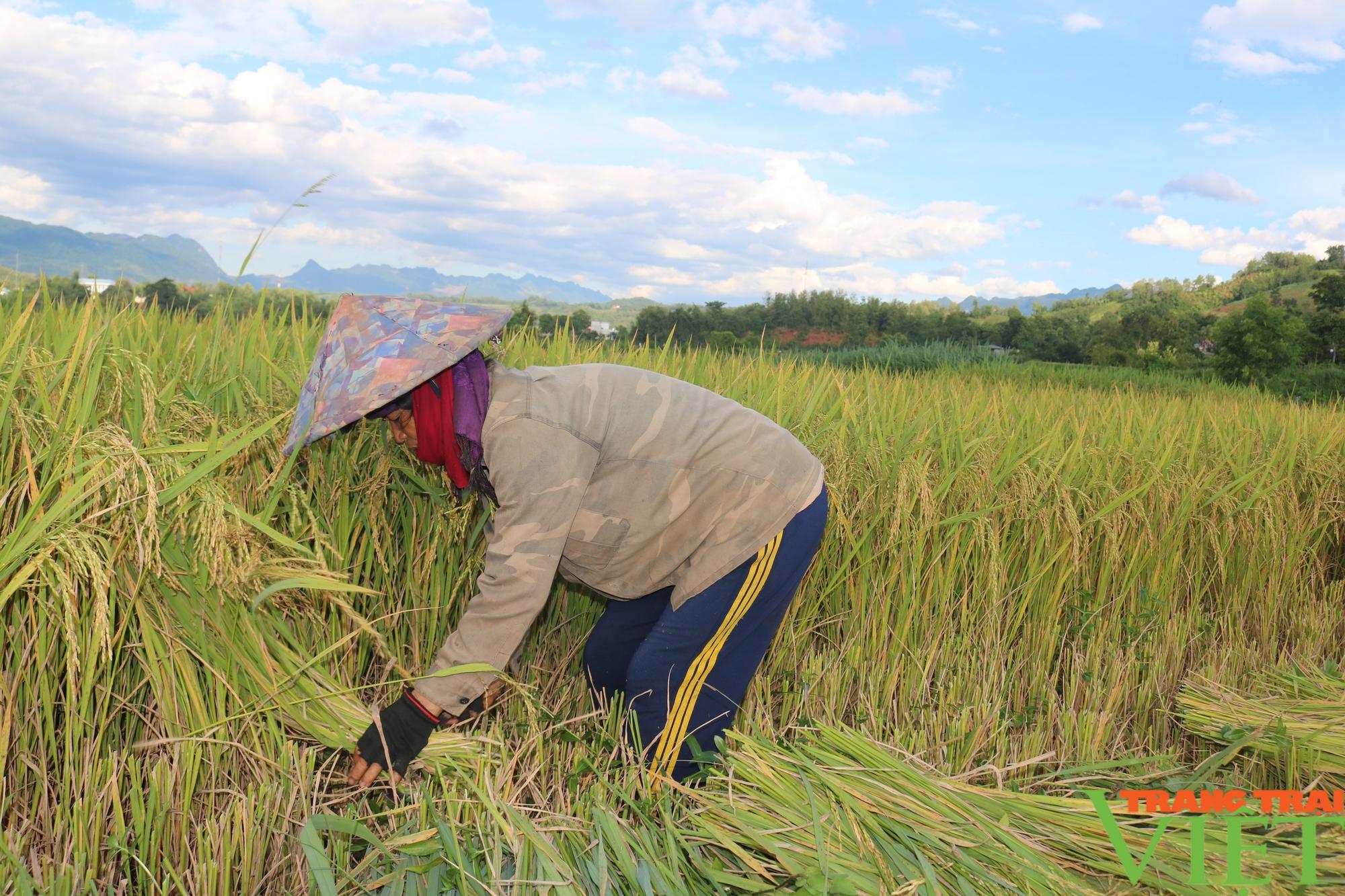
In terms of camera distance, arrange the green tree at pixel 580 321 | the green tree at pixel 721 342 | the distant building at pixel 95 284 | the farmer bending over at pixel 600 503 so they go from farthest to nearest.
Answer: the green tree at pixel 721 342 < the green tree at pixel 580 321 < the distant building at pixel 95 284 < the farmer bending over at pixel 600 503

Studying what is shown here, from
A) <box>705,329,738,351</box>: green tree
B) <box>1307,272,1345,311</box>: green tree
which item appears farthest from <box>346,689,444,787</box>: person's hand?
<box>1307,272,1345,311</box>: green tree

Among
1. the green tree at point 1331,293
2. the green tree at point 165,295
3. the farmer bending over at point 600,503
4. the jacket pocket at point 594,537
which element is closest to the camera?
the farmer bending over at point 600,503

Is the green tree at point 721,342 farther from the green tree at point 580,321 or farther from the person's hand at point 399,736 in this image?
the person's hand at point 399,736

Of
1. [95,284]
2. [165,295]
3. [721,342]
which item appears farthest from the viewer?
[721,342]

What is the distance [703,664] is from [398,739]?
679 mm

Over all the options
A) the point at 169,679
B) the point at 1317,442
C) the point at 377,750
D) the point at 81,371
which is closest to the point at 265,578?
the point at 169,679

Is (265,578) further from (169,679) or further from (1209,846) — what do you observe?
(1209,846)

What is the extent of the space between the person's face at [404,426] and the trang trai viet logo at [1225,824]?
1552mm

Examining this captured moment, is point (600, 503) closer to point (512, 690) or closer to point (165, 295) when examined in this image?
point (512, 690)

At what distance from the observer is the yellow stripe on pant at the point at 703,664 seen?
6.22 ft

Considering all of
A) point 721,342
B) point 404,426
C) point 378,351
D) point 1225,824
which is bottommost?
point 1225,824

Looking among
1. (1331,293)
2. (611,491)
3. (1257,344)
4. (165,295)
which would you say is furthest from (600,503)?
(1331,293)

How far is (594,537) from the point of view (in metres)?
1.82

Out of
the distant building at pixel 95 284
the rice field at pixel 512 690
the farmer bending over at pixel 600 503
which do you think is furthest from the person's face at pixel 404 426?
the distant building at pixel 95 284
